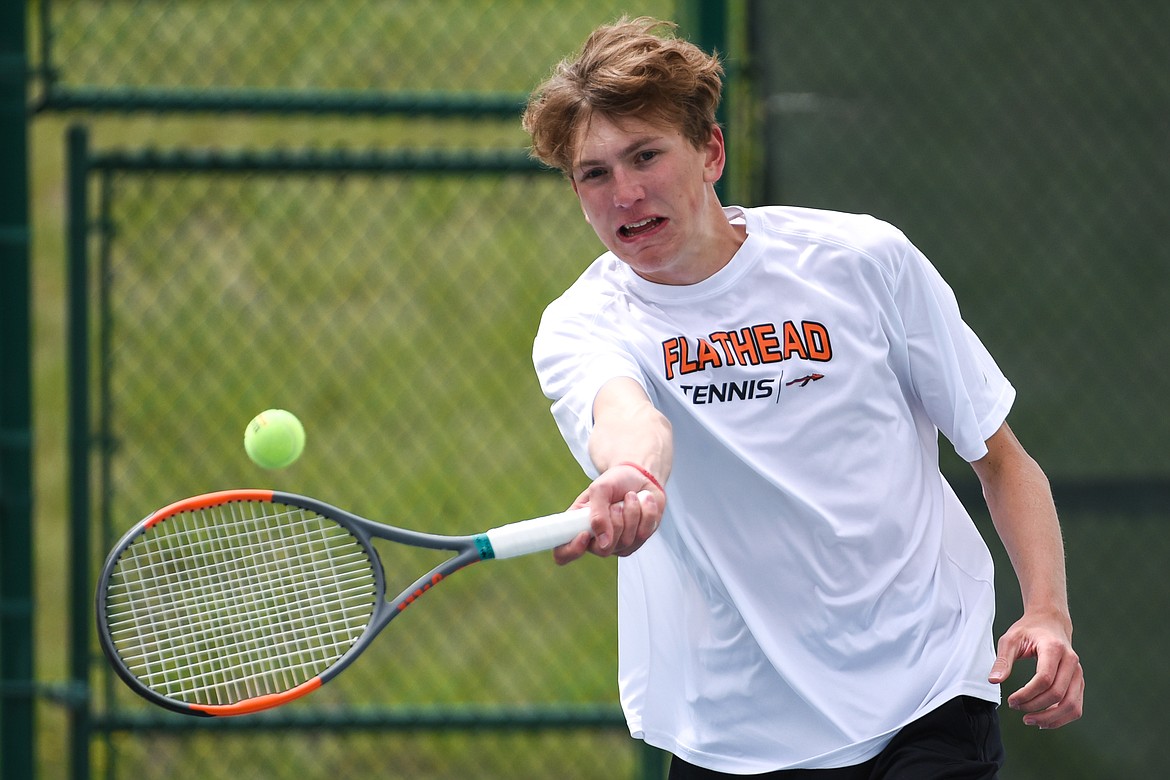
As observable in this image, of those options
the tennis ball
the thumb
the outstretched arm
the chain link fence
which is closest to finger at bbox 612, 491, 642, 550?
the outstretched arm

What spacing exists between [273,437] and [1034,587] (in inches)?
51.8

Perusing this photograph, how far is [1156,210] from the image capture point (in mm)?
4098

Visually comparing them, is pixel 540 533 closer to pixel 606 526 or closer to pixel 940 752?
pixel 606 526

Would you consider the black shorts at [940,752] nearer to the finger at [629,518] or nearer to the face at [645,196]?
the finger at [629,518]

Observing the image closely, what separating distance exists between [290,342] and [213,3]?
A: 1.77 metres

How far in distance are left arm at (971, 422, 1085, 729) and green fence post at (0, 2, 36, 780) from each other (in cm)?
241

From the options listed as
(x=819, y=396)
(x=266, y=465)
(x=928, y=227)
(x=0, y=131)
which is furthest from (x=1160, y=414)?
(x=0, y=131)

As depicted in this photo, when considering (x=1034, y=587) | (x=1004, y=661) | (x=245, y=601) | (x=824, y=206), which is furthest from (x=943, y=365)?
(x=824, y=206)

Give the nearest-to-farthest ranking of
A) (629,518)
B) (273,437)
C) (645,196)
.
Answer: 1. (629,518)
2. (645,196)
3. (273,437)

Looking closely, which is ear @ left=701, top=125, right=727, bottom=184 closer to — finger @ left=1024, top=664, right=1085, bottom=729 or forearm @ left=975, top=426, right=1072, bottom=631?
forearm @ left=975, top=426, right=1072, bottom=631

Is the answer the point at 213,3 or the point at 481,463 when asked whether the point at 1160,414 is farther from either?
the point at 213,3

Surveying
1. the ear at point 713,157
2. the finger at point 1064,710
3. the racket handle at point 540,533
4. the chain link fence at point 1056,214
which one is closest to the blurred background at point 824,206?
the chain link fence at point 1056,214

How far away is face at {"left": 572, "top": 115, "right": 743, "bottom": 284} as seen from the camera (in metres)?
2.33

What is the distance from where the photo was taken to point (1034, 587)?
7.74 feet
